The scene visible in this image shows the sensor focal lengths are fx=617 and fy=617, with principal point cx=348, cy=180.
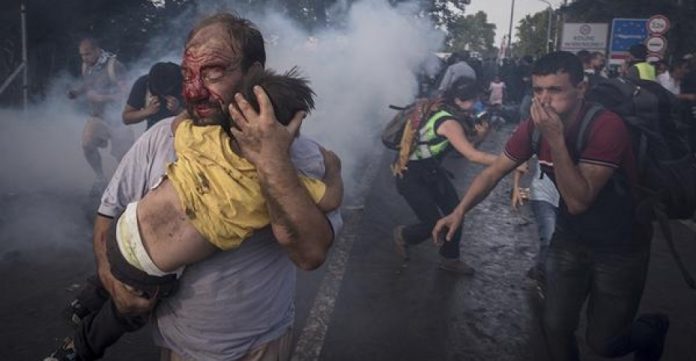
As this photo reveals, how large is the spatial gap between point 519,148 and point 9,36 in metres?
9.59

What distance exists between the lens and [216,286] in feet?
6.19

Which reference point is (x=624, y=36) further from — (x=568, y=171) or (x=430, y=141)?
(x=568, y=171)

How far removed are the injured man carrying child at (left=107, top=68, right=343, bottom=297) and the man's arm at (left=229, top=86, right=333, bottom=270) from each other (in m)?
0.04

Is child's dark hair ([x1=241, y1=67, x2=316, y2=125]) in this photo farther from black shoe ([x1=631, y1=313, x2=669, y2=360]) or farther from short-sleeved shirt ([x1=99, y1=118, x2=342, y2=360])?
black shoe ([x1=631, y1=313, x2=669, y2=360])

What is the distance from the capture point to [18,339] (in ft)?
12.5

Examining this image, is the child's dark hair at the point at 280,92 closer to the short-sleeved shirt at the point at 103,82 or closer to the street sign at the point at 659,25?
the short-sleeved shirt at the point at 103,82

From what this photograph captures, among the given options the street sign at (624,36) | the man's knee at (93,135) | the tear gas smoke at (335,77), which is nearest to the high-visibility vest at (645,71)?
the tear gas smoke at (335,77)

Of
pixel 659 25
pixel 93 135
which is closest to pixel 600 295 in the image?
pixel 93 135

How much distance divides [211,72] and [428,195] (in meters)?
3.68

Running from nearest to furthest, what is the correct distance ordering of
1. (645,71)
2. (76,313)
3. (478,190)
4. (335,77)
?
(76,313) → (478,190) → (645,71) → (335,77)

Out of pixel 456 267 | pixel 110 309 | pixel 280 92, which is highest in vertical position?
pixel 280 92

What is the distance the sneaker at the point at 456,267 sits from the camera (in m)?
5.30

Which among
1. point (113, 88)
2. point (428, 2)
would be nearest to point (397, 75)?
point (428, 2)

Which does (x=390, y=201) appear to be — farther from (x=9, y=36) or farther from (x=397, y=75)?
(x=9, y=36)
